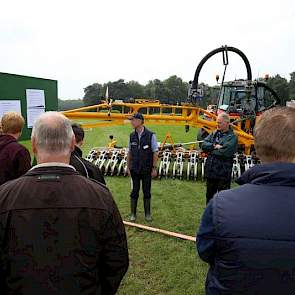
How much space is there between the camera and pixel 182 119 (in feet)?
26.5

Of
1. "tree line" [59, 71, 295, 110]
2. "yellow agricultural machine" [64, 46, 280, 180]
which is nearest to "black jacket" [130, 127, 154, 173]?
"yellow agricultural machine" [64, 46, 280, 180]

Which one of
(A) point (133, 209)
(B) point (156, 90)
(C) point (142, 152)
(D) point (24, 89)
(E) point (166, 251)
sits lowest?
(E) point (166, 251)

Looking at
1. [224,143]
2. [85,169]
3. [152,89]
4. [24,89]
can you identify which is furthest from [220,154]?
[152,89]

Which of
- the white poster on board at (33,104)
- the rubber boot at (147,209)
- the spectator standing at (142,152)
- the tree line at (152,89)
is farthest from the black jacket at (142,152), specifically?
the tree line at (152,89)

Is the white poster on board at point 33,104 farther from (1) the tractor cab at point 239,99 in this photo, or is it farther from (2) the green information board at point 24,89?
(1) the tractor cab at point 239,99

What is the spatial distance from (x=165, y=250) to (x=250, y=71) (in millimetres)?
5758

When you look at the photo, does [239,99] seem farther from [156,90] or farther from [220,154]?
[156,90]

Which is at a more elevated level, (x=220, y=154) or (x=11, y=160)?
(x=11, y=160)

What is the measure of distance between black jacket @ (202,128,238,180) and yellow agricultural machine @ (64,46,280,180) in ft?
8.76

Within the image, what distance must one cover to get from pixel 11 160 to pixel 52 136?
1.74 metres

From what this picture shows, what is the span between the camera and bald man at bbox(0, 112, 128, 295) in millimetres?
1708

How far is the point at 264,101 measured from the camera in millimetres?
11336

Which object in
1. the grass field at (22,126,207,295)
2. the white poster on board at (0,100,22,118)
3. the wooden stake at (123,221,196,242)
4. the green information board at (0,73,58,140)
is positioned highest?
the green information board at (0,73,58,140)

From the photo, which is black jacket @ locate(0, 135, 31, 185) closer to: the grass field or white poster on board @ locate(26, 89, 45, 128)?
the grass field
